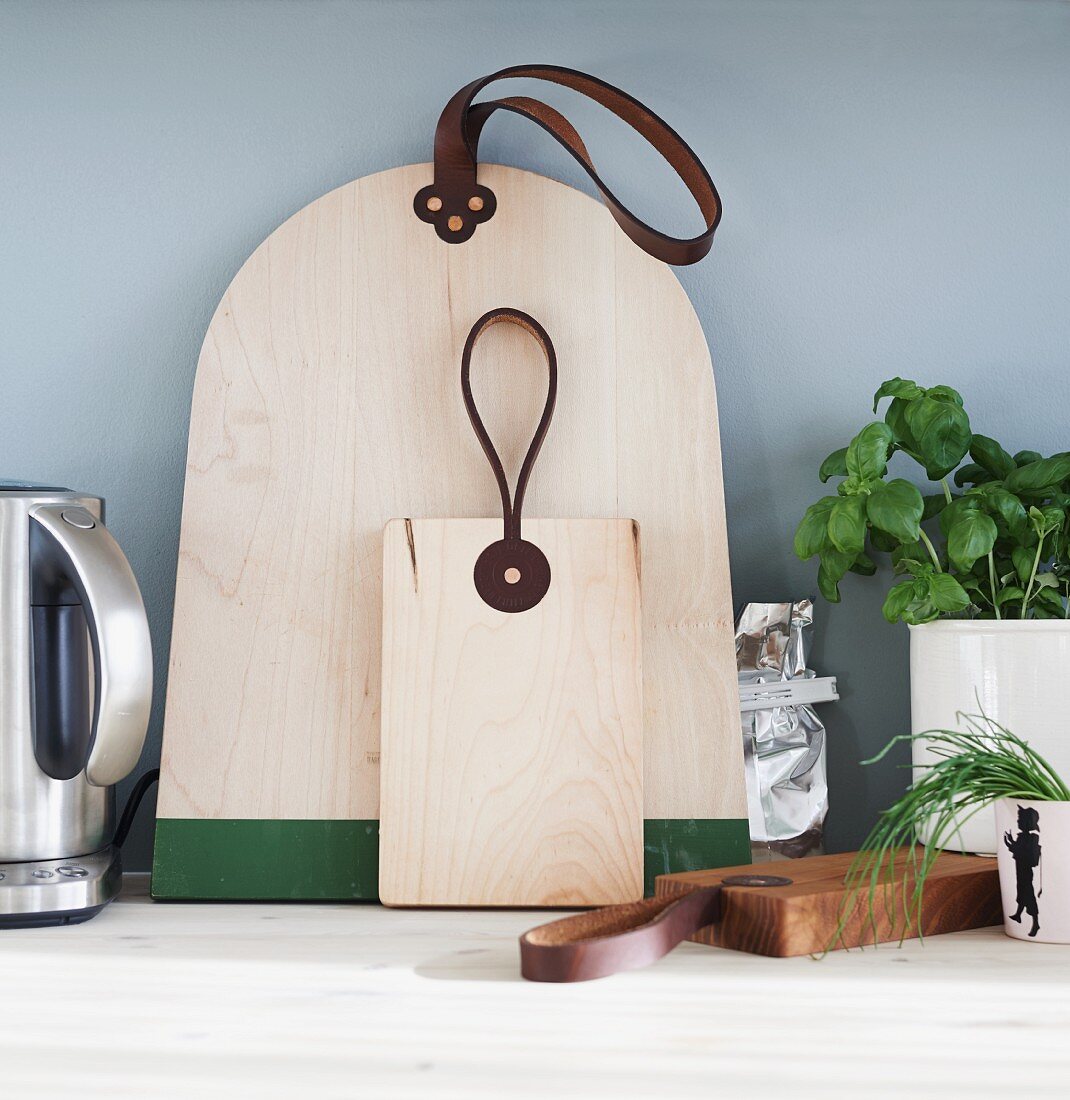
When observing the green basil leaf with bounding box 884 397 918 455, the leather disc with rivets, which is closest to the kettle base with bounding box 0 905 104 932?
the leather disc with rivets

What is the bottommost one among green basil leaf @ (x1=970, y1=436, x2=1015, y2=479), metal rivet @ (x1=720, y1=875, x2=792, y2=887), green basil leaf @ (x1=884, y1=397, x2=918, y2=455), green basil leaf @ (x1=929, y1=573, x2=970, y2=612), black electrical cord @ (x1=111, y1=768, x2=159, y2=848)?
metal rivet @ (x1=720, y1=875, x2=792, y2=887)

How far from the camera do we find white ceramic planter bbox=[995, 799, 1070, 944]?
2.29 feet

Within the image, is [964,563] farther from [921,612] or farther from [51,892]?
[51,892]

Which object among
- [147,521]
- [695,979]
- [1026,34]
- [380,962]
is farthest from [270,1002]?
[1026,34]

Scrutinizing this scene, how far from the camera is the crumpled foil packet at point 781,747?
942 millimetres

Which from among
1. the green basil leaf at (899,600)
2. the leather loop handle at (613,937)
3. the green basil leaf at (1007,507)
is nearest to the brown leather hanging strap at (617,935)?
the leather loop handle at (613,937)

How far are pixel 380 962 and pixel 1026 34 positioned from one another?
1027 millimetres

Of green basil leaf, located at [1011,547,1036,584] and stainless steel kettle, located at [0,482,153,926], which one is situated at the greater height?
green basil leaf, located at [1011,547,1036,584]

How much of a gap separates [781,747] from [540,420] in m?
0.36

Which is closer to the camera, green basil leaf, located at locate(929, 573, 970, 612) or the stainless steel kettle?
the stainless steel kettle

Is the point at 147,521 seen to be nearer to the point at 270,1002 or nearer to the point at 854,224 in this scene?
the point at 270,1002

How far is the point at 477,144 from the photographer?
0.97 meters

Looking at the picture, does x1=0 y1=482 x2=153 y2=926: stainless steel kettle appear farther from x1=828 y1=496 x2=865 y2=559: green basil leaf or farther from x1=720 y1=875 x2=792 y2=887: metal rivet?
x1=828 y1=496 x2=865 y2=559: green basil leaf

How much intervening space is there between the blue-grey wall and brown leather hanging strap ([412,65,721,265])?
7 centimetres
